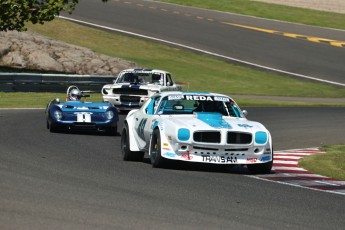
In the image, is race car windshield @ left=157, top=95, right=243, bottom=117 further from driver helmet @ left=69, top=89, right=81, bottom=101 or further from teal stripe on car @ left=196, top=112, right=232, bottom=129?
driver helmet @ left=69, top=89, right=81, bottom=101

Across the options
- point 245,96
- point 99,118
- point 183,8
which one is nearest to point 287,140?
point 99,118

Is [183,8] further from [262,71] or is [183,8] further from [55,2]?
[55,2]

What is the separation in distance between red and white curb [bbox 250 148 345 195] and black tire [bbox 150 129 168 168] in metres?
1.47

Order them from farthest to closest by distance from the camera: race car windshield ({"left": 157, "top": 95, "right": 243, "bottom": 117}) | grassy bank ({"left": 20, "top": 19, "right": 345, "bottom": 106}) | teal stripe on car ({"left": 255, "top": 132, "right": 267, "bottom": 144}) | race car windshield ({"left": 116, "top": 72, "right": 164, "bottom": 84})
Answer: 1. grassy bank ({"left": 20, "top": 19, "right": 345, "bottom": 106})
2. race car windshield ({"left": 116, "top": 72, "right": 164, "bottom": 84})
3. race car windshield ({"left": 157, "top": 95, "right": 243, "bottom": 117})
4. teal stripe on car ({"left": 255, "top": 132, "right": 267, "bottom": 144})

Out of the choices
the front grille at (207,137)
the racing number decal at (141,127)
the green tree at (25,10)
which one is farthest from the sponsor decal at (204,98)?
the green tree at (25,10)

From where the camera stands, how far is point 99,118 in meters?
22.5

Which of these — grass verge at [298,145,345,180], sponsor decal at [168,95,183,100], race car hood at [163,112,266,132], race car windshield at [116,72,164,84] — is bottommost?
race car windshield at [116,72,164,84]

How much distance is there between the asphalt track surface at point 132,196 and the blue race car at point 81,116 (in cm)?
239

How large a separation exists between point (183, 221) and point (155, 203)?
1318mm

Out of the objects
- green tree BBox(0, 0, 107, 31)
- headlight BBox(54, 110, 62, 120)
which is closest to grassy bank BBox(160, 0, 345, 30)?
green tree BBox(0, 0, 107, 31)

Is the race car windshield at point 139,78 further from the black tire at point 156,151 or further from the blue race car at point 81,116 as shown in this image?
the black tire at point 156,151

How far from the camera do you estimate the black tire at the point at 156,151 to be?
1541cm

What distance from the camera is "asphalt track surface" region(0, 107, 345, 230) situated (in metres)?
9.84

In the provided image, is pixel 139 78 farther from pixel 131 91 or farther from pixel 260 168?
pixel 260 168
